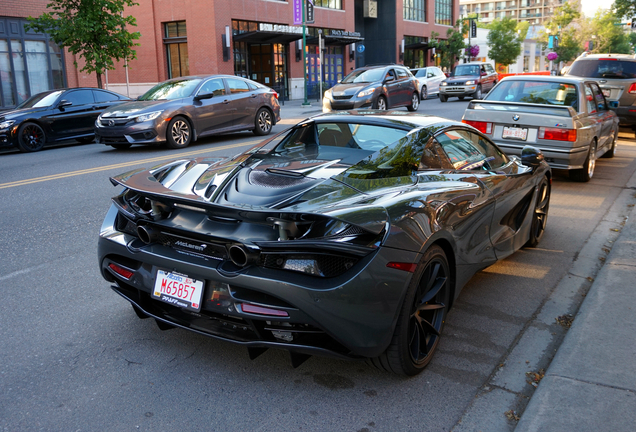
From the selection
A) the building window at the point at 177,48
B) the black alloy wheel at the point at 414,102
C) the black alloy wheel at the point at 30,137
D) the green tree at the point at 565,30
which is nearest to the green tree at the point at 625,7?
the black alloy wheel at the point at 414,102

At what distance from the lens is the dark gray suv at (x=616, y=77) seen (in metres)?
14.0

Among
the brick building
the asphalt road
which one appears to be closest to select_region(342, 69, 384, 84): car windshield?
the brick building

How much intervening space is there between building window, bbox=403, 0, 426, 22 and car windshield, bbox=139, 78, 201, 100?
42997 mm

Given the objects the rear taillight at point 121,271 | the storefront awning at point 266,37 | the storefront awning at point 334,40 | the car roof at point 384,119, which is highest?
the storefront awning at point 334,40

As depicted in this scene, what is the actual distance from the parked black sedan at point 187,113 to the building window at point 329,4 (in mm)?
27731

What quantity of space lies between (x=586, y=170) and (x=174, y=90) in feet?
29.4

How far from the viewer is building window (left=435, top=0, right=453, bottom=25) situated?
5919 centimetres

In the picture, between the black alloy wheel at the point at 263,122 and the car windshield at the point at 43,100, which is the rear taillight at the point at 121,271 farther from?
the car windshield at the point at 43,100

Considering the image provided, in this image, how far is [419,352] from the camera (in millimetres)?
3330

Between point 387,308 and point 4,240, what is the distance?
15.5ft

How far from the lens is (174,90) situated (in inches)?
525

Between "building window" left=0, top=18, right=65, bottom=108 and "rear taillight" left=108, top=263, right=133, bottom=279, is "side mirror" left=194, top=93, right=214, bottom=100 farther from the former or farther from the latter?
"building window" left=0, top=18, right=65, bottom=108

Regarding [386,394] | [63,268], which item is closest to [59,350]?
[63,268]

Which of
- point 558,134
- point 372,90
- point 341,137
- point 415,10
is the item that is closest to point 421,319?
point 341,137
